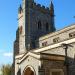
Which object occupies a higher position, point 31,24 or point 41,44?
point 31,24

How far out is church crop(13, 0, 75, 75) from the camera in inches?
1109

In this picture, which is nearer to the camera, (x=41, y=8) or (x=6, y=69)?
(x=41, y=8)

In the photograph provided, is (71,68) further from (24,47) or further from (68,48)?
(24,47)

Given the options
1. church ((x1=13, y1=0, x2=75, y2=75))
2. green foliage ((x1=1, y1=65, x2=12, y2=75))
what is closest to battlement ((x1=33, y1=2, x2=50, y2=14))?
church ((x1=13, y1=0, x2=75, y2=75))

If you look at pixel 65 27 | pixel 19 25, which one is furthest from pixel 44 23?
pixel 65 27

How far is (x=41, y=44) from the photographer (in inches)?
1767

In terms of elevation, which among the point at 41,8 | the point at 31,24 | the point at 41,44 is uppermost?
the point at 41,8

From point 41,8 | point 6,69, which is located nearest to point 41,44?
point 41,8

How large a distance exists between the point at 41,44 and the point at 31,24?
641cm

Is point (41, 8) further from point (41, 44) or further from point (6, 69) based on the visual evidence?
point (6, 69)

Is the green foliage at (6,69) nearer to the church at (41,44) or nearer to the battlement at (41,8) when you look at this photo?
the church at (41,44)

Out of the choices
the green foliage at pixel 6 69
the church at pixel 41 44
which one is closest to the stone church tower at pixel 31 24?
the church at pixel 41 44

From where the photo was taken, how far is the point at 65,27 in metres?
38.8

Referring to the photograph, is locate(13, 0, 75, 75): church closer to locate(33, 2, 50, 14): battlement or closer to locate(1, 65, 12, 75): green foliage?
locate(33, 2, 50, 14): battlement
